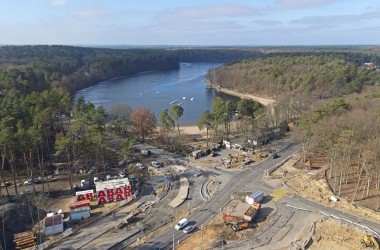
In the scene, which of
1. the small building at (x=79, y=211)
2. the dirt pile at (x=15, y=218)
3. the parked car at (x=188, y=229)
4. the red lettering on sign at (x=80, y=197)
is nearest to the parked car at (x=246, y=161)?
the parked car at (x=188, y=229)

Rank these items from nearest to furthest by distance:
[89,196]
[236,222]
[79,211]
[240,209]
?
1. [236,222]
2. [79,211]
3. [240,209]
4. [89,196]

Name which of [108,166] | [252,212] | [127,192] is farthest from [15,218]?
[252,212]

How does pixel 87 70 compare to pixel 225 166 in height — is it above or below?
above

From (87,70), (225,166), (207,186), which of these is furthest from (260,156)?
(87,70)

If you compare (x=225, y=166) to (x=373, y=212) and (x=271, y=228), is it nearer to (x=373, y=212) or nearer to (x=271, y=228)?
(x=271, y=228)

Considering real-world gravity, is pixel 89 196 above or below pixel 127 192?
below

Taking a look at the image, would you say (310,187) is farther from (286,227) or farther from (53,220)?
(53,220)

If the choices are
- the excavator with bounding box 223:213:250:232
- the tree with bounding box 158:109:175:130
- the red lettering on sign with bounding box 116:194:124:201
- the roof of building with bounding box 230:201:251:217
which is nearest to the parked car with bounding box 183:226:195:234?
the excavator with bounding box 223:213:250:232
